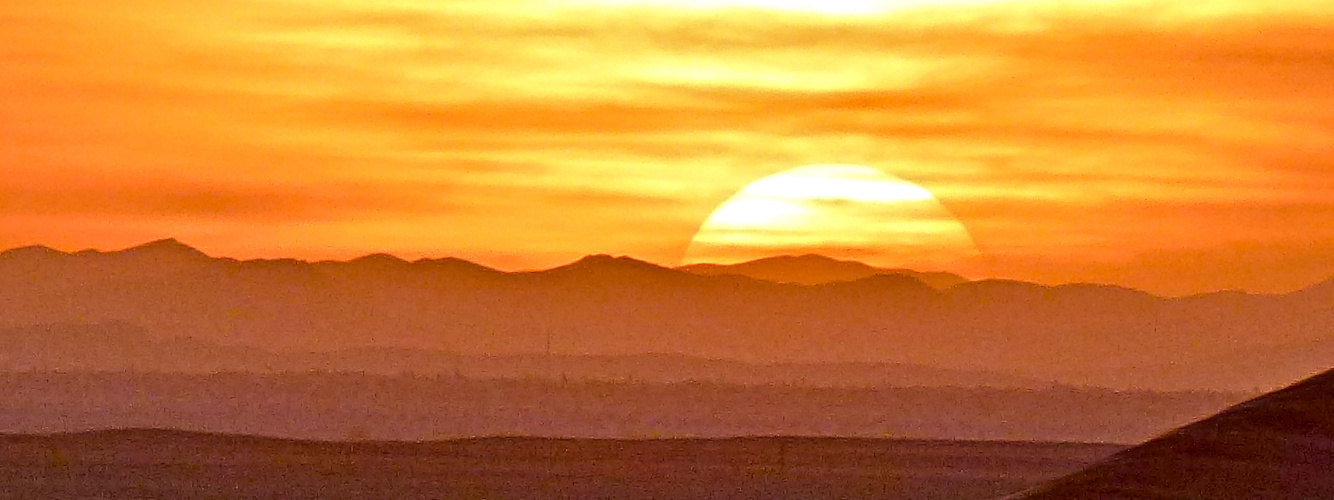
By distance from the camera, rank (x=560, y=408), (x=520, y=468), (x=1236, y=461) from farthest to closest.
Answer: (x=560, y=408) → (x=520, y=468) → (x=1236, y=461)

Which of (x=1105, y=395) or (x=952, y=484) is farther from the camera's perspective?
(x=1105, y=395)

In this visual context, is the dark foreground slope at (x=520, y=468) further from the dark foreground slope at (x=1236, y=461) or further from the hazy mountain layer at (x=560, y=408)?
the dark foreground slope at (x=1236, y=461)

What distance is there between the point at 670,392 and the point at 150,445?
3437 inches

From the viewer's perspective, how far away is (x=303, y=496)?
43.5 meters

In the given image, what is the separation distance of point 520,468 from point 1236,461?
161 ft

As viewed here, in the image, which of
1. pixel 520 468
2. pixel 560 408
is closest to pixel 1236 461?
pixel 520 468

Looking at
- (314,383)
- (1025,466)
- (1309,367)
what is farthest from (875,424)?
(1309,367)

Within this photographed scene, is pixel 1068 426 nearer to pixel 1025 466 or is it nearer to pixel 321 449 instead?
pixel 1025 466

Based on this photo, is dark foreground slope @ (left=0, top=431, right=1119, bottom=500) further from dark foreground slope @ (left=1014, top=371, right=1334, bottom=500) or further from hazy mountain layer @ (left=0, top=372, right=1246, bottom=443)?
dark foreground slope @ (left=1014, top=371, right=1334, bottom=500)

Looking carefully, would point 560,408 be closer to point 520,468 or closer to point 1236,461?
point 520,468

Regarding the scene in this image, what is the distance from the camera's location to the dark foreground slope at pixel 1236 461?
392 inches

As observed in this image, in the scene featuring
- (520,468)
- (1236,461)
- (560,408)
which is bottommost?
(520,468)

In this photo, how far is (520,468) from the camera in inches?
2293

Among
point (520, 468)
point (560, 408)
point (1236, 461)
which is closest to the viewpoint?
point (1236, 461)
